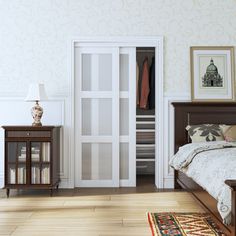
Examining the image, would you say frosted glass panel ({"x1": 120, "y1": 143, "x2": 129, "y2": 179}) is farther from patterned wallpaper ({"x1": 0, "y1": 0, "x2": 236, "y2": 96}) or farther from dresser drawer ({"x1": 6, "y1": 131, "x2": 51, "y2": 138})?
dresser drawer ({"x1": 6, "y1": 131, "x2": 51, "y2": 138})

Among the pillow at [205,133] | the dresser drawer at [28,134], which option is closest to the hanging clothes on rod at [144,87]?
the pillow at [205,133]

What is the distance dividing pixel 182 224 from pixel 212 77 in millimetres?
2542

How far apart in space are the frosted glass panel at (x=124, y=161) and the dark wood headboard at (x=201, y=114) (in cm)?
67

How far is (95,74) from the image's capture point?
572 cm

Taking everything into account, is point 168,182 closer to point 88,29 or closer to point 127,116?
point 127,116

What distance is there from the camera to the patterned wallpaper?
5.58 m

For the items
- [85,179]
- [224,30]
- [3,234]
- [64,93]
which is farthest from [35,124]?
[224,30]

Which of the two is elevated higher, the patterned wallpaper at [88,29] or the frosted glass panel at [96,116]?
the patterned wallpaper at [88,29]

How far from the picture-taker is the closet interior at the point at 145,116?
646cm

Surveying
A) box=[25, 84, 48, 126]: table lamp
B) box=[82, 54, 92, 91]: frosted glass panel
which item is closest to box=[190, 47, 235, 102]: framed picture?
box=[82, 54, 92, 91]: frosted glass panel

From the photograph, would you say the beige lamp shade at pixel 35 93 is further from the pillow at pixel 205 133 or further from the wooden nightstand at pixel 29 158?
the pillow at pixel 205 133

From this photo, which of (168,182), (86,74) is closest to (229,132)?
(168,182)

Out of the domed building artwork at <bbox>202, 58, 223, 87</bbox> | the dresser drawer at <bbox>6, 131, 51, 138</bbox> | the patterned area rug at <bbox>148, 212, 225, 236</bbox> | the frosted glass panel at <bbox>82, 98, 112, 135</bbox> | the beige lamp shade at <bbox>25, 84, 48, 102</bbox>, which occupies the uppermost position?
the domed building artwork at <bbox>202, 58, 223, 87</bbox>

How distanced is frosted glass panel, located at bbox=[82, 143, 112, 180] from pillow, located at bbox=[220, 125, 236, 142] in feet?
4.72
